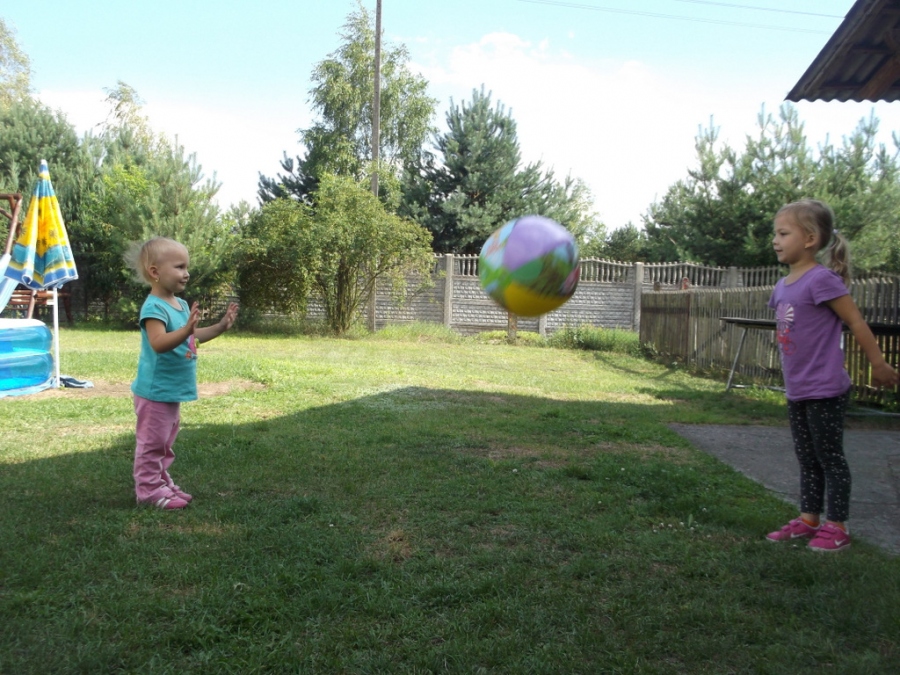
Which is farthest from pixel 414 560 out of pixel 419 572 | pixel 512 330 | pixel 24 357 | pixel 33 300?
pixel 512 330

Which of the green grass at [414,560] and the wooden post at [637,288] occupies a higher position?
the wooden post at [637,288]

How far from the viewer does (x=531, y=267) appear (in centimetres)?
346

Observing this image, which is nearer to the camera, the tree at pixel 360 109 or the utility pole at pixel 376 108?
the utility pole at pixel 376 108

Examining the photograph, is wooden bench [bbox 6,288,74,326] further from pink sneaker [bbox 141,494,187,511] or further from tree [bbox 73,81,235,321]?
pink sneaker [bbox 141,494,187,511]

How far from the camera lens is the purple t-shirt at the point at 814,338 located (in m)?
3.40

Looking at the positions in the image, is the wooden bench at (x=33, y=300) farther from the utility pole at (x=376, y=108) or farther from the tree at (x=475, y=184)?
the tree at (x=475, y=184)

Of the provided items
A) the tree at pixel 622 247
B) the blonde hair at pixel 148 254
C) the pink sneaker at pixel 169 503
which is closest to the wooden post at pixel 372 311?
the blonde hair at pixel 148 254

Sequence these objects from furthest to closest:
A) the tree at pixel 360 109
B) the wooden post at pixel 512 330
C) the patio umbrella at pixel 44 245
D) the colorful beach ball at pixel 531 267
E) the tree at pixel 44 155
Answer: the tree at pixel 360 109 < the tree at pixel 44 155 < the wooden post at pixel 512 330 < the patio umbrella at pixel 44 245 < the colorful beach ball at pixel 531 267

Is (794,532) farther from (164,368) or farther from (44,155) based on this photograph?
(44,155)

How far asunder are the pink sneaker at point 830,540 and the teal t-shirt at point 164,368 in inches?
125

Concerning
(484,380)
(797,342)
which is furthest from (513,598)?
(484,380)

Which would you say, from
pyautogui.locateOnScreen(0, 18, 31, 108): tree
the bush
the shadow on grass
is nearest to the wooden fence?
the bush

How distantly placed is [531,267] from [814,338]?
1.39 m

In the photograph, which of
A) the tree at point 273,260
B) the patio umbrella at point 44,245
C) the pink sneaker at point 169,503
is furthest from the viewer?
the tree at point 273,260
